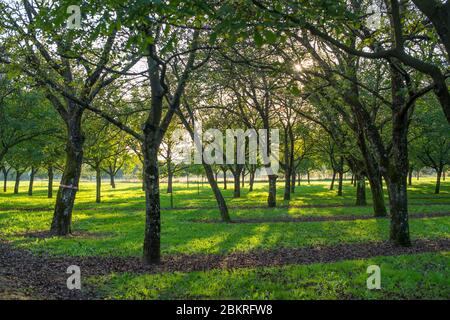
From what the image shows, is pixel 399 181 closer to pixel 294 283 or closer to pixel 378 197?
pixel 294 283

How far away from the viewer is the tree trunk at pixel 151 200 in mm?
12094

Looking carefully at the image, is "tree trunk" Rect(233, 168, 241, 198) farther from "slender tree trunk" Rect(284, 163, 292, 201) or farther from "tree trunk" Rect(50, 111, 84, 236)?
"tree trunk" Rect(50, 111, 84, 236)

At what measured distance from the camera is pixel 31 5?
57.0 feet

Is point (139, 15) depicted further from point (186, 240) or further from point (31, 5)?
point (31, 5)

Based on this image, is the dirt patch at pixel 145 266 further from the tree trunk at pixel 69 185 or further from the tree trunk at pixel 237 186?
the tree trunk at pixel 237 186

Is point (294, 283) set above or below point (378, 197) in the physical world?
below

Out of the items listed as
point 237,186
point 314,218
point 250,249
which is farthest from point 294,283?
point 237,186

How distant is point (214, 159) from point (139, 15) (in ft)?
132

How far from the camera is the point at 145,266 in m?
12.0

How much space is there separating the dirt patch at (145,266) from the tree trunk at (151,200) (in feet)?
1.50

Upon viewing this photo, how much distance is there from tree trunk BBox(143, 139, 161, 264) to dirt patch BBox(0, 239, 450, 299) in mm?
456

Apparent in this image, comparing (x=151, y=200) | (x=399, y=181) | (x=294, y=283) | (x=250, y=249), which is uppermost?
(x=399, y=181)

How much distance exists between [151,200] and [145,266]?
1964 millimetres

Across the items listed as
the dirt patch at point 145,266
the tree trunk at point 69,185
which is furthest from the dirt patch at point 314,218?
the dirt patch at point 145,266
